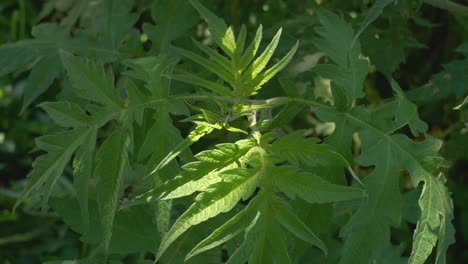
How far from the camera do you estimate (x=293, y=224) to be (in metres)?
0.90

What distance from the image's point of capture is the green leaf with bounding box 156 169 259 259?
89 cm

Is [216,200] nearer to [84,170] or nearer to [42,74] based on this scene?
[84,170]

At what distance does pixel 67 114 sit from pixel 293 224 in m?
0.39

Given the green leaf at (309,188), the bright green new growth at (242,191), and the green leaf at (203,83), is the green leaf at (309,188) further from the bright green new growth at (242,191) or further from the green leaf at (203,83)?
the green leaf at (203,83)

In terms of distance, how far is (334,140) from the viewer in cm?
108

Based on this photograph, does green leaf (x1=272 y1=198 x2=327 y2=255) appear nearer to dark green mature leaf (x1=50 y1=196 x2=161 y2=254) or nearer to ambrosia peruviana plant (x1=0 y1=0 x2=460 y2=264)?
ambrosia peruviana plant (x1=0 y1=0 x2=460 y2=264)

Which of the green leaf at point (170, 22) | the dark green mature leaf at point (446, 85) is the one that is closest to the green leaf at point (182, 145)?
the green leaf at point (170, 22)

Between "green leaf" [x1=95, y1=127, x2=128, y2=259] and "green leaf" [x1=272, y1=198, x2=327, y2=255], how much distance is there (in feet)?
0.76

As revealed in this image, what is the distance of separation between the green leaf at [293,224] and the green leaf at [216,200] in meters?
0.04

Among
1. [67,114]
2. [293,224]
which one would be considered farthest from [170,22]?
[293,224]

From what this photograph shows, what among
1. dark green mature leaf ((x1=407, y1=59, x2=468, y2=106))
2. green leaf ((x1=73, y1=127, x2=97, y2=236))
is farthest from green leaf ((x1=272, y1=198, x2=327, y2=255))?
dark green mature leaf ((x1=407, y1=59, x2=468, y2=106))

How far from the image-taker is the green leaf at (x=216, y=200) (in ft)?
2.92

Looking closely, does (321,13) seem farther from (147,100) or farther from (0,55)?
(0,55)

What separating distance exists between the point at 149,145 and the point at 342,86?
300 mm
